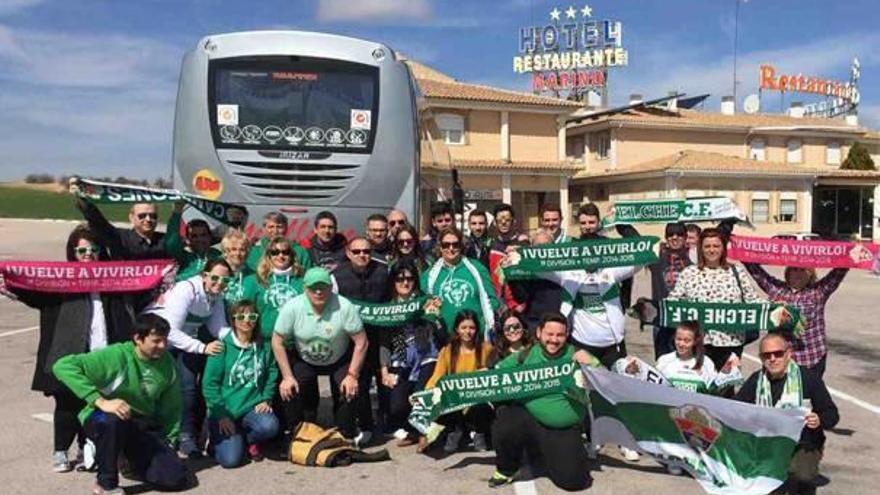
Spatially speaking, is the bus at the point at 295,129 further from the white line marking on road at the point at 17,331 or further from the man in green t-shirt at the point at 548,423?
the white line marking on road at the point at 17,331

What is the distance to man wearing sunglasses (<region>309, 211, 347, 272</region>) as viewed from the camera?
7148 mm

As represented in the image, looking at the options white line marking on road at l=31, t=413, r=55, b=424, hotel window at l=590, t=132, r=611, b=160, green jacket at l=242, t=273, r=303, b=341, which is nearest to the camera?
green jacket at l=242, t=273, r=303, b=341

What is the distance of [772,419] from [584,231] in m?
2.00

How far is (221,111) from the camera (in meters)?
9.76

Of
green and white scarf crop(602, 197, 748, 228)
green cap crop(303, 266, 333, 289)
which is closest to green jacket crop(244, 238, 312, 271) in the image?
green cap crop(303, 266, 333, 289)

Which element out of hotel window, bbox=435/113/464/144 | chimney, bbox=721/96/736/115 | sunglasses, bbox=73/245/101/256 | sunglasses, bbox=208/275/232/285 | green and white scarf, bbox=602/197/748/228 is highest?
chimney, bbox=721/96/736/115

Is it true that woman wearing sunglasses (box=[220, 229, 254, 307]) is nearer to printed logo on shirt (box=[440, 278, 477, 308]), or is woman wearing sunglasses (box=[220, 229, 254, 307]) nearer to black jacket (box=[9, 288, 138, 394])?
black jacket (box=[9, 288, 138, 394])

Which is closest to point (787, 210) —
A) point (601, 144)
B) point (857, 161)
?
point (857, 161)

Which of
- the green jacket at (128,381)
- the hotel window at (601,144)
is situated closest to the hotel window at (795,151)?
the hotel window at (601,144)

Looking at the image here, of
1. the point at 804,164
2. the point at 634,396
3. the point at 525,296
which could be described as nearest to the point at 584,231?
the point at 525,296

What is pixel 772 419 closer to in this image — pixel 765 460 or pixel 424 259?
pixel 765 460

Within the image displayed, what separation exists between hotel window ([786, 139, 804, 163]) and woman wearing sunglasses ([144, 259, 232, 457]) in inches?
1932

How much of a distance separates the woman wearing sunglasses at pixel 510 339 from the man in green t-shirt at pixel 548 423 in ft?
1.41

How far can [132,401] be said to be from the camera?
546cm
